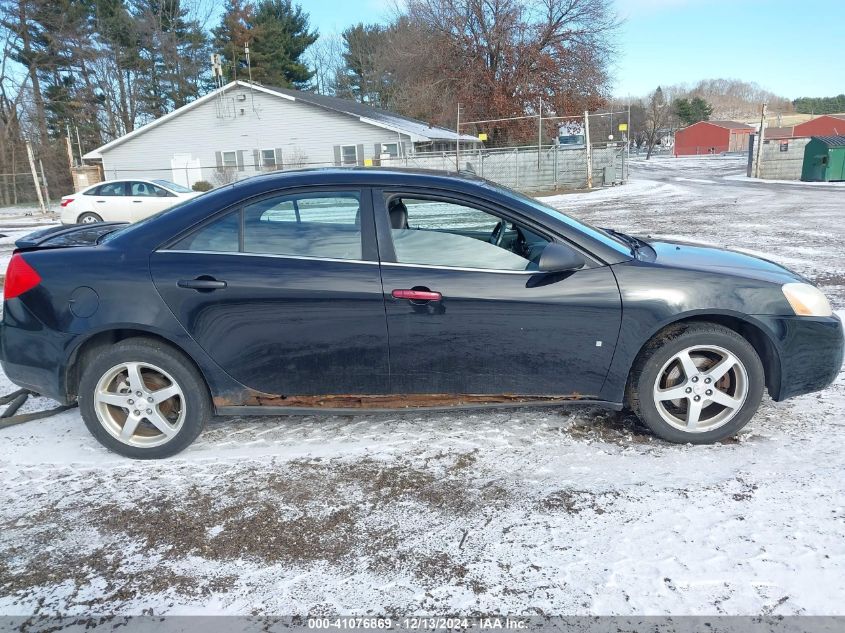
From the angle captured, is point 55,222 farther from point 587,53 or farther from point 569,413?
point 587,53

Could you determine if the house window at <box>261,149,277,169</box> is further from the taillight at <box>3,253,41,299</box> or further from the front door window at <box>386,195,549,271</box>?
the front door window at <box>386,195,549,271</box>

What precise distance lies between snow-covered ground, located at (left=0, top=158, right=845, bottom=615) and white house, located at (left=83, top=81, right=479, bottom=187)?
85.2ft

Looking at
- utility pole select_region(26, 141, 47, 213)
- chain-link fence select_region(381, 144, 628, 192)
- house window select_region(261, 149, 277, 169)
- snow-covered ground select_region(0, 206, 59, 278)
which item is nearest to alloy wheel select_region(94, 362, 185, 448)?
snow-covered ground select_region(0, 206, 59, 278)

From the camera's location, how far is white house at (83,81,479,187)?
29172 millimetres

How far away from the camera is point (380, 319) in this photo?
3.12 metres

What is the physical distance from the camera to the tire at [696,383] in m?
3.19

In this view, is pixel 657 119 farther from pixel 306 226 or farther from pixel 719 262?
pixel 306 226

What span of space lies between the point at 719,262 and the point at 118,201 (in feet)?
55.8

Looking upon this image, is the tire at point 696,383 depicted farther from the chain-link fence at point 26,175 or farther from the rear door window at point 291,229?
the chain-link fence at point 26,175

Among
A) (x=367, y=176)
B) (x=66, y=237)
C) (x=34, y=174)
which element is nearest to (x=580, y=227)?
(x=367, y=176)

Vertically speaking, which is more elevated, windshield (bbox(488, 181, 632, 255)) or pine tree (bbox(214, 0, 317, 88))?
pine tree (bbox(214, 0, 317, 88))

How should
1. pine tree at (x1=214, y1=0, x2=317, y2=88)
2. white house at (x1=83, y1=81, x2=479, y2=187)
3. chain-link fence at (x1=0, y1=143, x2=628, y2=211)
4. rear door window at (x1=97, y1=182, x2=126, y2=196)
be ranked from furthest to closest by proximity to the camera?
pine tree at (x1=214, y1=0, x2=317, y2=88) < white house at (x1=83, y1=81, x2=479, y2=187) < chain-link fence at (x1=0, y1=143, x2=628, y2=211) < rear door window at (x1=97, y1=182, x2=126, y2=196)

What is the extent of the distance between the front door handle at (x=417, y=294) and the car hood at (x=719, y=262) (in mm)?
1262

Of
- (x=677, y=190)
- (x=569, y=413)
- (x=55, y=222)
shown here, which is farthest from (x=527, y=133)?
(x=569, y=413)
